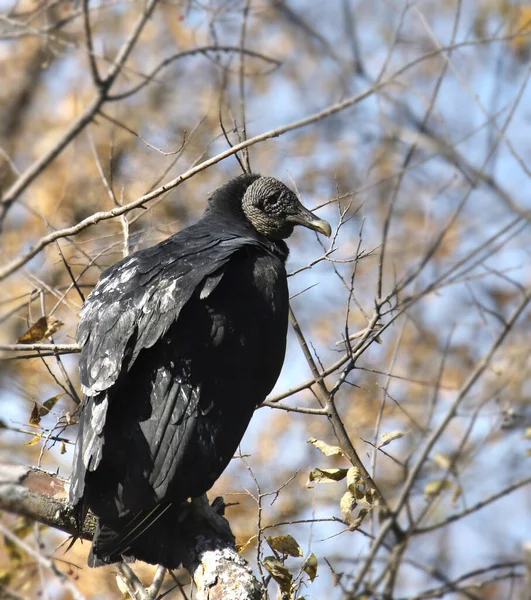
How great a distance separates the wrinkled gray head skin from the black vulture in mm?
694

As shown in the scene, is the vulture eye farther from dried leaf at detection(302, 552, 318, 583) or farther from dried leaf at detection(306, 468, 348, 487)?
dried leaf at detection(302, 552, 318, 583)

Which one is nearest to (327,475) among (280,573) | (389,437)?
(389,437)

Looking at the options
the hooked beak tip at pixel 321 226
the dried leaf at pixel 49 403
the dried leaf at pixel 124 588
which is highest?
the hooked beak tip at pixel 321 226

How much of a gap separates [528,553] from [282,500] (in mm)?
5034

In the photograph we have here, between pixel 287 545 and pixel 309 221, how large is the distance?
173cm

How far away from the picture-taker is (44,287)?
3934 millimetres

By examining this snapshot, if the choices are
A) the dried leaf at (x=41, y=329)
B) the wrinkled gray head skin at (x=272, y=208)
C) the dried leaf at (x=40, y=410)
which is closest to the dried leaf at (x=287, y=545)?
the dried leaf at (x=40, y=410)

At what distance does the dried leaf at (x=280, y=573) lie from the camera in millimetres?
2895

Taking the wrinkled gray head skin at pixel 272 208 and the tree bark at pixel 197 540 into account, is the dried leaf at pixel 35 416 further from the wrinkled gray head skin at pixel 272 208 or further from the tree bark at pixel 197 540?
the wrinkled gray head skin at pixel 272 208

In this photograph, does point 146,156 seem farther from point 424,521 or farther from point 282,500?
point 424,521

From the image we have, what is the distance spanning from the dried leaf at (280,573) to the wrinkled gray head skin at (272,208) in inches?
72.6

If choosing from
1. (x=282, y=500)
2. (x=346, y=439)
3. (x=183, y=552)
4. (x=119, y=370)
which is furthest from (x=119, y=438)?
(x=282, y=500)

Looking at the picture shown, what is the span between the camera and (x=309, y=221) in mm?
4070

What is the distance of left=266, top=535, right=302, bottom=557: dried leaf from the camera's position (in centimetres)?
294
